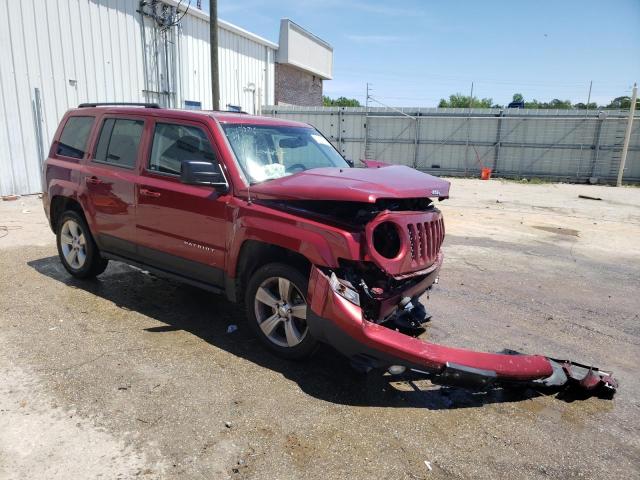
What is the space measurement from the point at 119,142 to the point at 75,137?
92cm

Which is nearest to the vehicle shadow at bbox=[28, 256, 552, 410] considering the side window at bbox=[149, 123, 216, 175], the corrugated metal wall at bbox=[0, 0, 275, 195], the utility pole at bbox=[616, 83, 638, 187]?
the side window at bbox=[149, 123, 216, 175]

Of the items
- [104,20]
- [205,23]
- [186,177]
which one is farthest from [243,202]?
[205,23]

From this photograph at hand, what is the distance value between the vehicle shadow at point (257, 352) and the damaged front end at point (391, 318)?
0.76 ft

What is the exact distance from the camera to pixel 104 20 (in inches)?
532

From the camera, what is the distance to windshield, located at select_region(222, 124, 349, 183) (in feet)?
13.7

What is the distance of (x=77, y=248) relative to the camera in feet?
18.4

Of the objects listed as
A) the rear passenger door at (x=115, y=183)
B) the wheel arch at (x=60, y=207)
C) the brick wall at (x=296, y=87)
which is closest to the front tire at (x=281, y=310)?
the rear passenger door at (x=115, y=183)

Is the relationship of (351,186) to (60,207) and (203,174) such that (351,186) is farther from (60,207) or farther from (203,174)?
(60,207)

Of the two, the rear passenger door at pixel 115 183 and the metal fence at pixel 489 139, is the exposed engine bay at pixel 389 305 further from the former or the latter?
the metal fence at pixel 489 139

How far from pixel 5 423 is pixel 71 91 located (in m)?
12.1

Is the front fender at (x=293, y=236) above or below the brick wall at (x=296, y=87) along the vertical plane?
below

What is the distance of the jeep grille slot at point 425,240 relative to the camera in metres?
3.60

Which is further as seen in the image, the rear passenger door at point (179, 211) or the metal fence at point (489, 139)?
the metal fence at point (489, 139)

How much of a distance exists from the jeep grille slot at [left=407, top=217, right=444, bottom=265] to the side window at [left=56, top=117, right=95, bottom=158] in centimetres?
387
